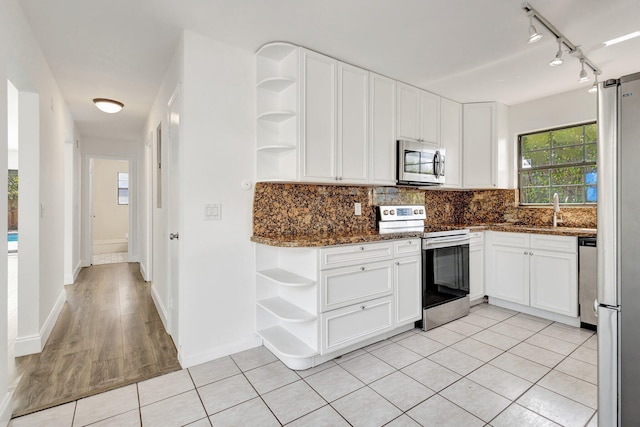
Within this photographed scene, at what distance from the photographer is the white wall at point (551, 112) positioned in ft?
11.5

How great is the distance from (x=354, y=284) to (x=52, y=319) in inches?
118

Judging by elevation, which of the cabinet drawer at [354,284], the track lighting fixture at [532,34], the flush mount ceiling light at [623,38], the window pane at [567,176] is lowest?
the cabinet drawer at [354,284]

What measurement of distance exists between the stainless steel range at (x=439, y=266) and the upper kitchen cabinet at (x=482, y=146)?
95cm

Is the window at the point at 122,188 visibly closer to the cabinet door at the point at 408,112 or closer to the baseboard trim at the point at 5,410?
the baseboard trim at the point at 5,410

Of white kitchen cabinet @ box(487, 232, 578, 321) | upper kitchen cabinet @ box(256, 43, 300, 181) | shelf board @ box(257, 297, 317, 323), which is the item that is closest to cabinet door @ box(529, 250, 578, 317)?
white kitchen cabinet @ box(487, 232, 578, 321)

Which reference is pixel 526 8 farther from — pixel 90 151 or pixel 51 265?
pixel 90 151

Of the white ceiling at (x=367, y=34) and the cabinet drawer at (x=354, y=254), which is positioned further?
the cabinet drawer at (x=354, y=254)

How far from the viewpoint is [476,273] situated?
3.65m

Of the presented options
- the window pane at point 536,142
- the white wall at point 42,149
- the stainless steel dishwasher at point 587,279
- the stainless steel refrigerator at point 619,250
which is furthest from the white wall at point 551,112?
the white wall at point 42,149

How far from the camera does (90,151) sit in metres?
5.83

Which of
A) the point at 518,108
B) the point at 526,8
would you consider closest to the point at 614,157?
the point at 526,8

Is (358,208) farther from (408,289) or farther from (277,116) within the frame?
(277,116)

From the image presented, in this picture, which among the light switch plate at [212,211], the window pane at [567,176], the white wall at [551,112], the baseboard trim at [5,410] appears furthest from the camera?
the window pane at [567,176]

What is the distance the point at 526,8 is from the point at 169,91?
2.88 meters
